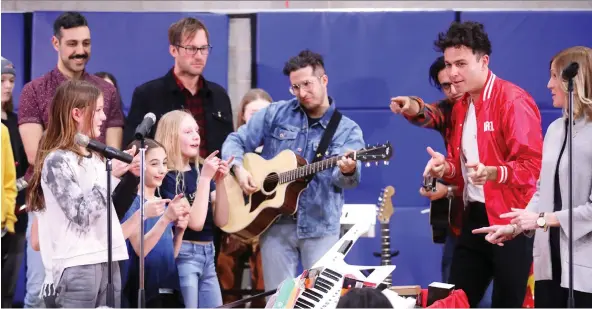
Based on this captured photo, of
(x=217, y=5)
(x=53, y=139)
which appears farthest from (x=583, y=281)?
(x=217, y=5)

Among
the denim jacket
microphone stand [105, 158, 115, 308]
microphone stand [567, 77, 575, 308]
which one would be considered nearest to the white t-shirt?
microphone stand [105, 158, 115, 308]

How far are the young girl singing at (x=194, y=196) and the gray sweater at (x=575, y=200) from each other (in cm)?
176

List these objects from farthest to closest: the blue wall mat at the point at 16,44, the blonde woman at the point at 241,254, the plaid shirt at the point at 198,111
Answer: the blue wall mat at the point at 16,44
the blonde woman at the point at 241,254
the plaid shirt at the point at 198,111

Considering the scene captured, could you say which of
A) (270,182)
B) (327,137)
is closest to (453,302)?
(327,137)

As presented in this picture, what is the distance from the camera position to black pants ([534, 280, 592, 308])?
4.16 meters

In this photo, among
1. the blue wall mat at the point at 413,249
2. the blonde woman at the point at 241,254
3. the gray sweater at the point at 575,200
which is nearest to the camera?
the gray sweater at the point at 575,200

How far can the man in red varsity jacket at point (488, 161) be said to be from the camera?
185 inches

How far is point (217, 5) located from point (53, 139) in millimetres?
1959

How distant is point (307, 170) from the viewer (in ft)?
17.1

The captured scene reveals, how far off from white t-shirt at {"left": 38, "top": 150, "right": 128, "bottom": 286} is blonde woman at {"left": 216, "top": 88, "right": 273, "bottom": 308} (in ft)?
4.04

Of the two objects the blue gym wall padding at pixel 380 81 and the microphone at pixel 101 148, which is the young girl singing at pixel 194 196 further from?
the blue gym wall padding at pixel 380 81

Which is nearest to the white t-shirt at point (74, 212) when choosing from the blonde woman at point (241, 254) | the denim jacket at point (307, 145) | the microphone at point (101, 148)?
the microphone at point (101, 148)

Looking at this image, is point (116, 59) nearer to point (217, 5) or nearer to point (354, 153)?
point (217, 5)

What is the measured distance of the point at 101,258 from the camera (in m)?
4.49
